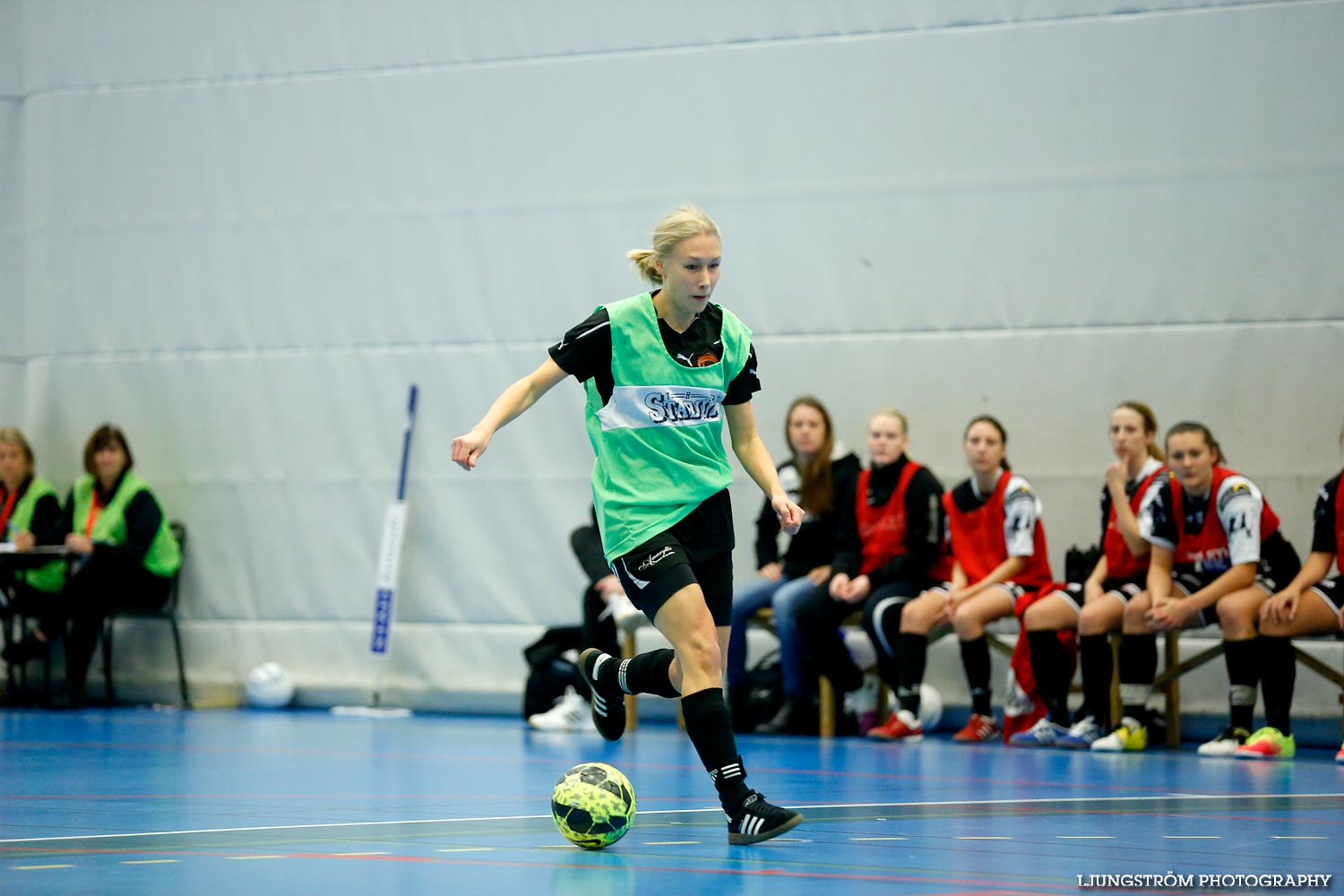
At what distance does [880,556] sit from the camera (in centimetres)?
872

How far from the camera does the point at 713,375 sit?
4.51 meters

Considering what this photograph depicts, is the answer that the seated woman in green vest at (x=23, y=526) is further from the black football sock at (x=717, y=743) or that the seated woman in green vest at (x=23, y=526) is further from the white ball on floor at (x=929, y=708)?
the black football sock at (x=717, y=743)

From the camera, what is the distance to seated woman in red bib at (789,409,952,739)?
8.45 m

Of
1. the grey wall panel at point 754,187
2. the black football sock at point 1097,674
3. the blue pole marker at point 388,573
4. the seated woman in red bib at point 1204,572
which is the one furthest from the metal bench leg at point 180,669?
the seated woman in red bib at point 1204,572

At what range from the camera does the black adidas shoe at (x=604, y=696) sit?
493cm

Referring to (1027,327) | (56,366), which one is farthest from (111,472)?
(1027,327)

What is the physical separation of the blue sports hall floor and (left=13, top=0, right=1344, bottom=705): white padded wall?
2.33m

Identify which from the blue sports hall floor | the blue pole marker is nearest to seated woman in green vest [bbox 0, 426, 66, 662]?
the blue pole marker

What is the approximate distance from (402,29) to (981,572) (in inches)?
201

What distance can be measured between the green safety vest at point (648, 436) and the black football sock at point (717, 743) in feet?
1.53

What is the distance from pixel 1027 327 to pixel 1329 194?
1694 millimetres

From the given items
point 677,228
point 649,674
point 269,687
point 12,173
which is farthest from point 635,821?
point 12,173

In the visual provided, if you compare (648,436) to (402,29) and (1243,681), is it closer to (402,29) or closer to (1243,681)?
(1243,681)

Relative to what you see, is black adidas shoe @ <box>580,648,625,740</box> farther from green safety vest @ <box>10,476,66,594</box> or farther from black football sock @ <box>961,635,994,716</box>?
green safety vest @ <box>10,476,66,594</box>
